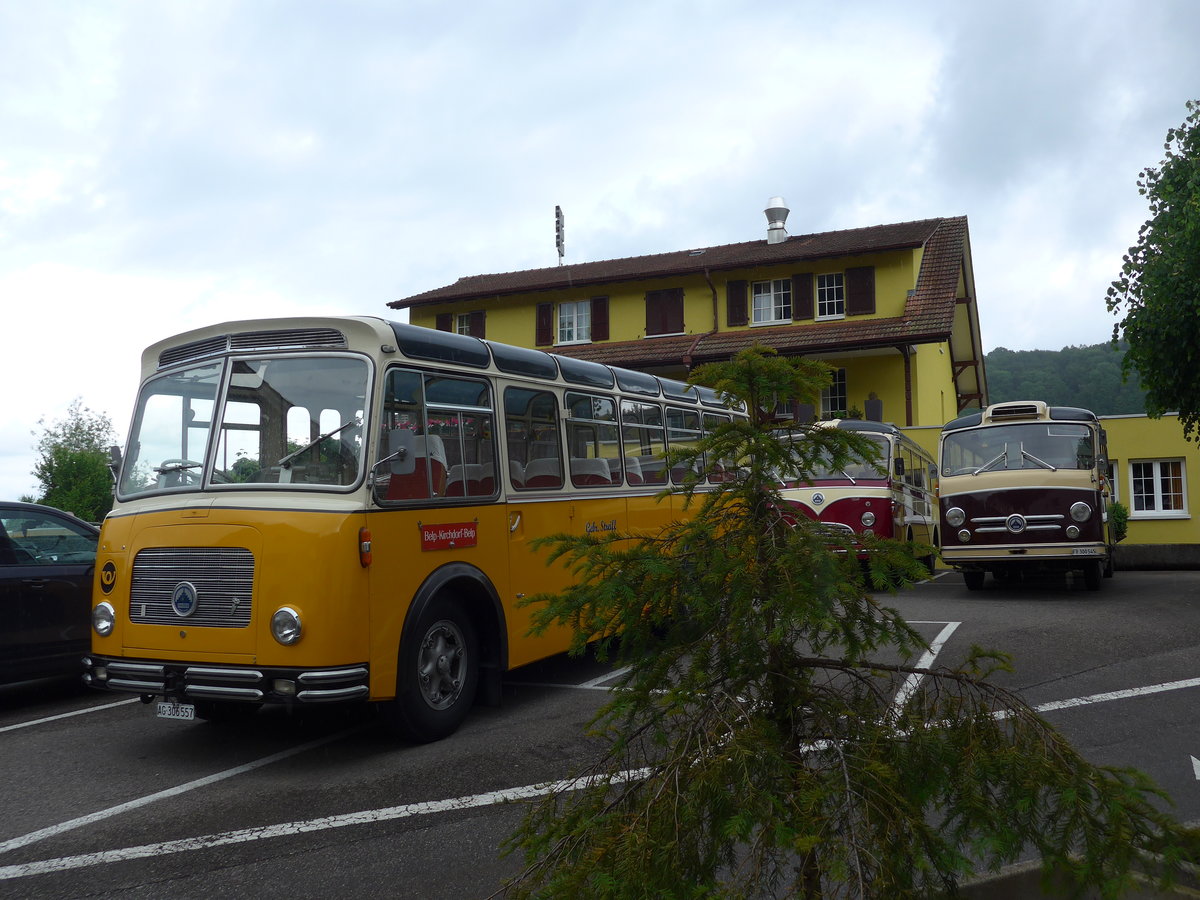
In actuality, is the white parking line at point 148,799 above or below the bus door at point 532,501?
below

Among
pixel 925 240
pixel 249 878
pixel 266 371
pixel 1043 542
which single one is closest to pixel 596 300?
pixel 925 240

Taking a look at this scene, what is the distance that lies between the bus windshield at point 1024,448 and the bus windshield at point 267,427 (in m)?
11.4

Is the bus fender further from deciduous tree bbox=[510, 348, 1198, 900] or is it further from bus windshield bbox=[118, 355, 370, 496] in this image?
deciduous tree bbox=[510, 348, 1198, 900]

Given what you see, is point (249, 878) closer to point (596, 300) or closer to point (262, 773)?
point (262, 773)

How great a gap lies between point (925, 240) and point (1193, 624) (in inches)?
814

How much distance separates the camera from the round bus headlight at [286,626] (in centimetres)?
579

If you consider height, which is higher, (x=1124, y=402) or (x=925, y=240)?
(x=925, y=240)

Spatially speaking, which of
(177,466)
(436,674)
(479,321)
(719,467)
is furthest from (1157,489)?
(719,467)

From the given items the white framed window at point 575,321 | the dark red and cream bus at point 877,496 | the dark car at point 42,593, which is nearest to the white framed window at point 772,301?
the white framed window at point 575,321

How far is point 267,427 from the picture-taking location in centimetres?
644

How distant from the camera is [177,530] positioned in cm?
627

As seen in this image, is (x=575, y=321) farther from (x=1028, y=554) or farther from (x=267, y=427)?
(x=267, y=427)

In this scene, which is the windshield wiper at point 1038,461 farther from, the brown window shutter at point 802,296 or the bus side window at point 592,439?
the brown window shutter at point 802,296

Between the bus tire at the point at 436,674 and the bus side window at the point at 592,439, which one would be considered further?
the bus side window at the point at 592,439
